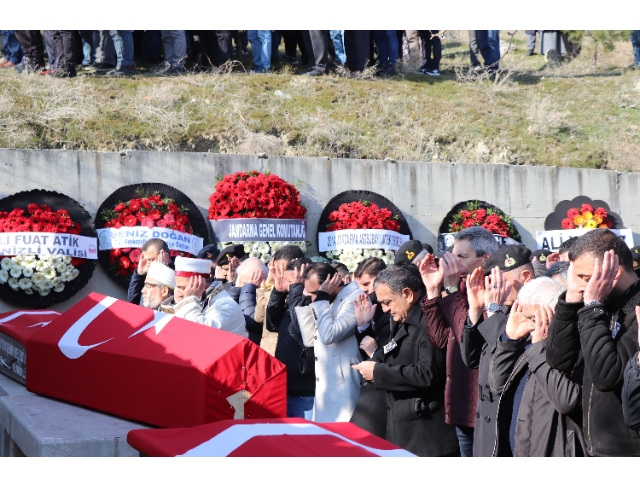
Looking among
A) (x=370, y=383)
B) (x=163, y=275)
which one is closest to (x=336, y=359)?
(x=370, y=383)

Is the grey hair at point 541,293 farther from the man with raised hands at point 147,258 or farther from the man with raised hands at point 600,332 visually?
the man with raised hands at point 147,258

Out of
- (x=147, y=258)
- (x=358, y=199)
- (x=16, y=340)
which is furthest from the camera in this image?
(x=358, y=199)

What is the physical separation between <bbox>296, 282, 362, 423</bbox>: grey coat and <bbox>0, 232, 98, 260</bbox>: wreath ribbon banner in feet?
17.4

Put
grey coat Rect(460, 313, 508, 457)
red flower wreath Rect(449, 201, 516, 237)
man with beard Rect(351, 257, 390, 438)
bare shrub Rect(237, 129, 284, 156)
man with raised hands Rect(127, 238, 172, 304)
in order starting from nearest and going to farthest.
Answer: grey coat Rect(460, 313, 508, 457) → man with beard Rect(351, 257, 390, 438) → man with raised hands Rect(127, 238, 172, 304) → red flower wreath Rect(449, 201, 516, 237) → bare shrub Rect(237, 129, 284, 156)

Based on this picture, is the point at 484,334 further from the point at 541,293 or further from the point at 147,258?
the point at 147,258

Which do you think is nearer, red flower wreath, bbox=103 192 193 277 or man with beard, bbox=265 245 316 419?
man with beard, bbox=265 245 316 419

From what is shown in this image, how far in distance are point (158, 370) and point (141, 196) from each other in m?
5.63

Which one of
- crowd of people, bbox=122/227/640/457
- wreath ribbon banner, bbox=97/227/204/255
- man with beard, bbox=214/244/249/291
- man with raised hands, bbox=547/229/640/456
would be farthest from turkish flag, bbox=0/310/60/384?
man with raised hands, bbox=547/229/640/456

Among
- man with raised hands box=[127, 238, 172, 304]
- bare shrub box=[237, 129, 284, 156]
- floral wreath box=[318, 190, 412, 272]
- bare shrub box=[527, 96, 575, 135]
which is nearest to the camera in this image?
man with raised hands box=[127, 238, 172, 304]

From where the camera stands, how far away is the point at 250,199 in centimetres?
1124

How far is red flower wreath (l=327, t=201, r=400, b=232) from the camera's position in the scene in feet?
38.3

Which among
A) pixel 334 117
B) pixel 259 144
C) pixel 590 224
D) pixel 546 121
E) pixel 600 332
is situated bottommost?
pixel 590 224

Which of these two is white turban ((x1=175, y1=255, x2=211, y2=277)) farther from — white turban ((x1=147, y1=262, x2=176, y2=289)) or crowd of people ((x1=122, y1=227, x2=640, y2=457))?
white turban ((x1=147, y1=262, x2=176, y2=289))

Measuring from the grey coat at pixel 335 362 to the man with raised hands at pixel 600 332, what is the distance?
6.79 feet
